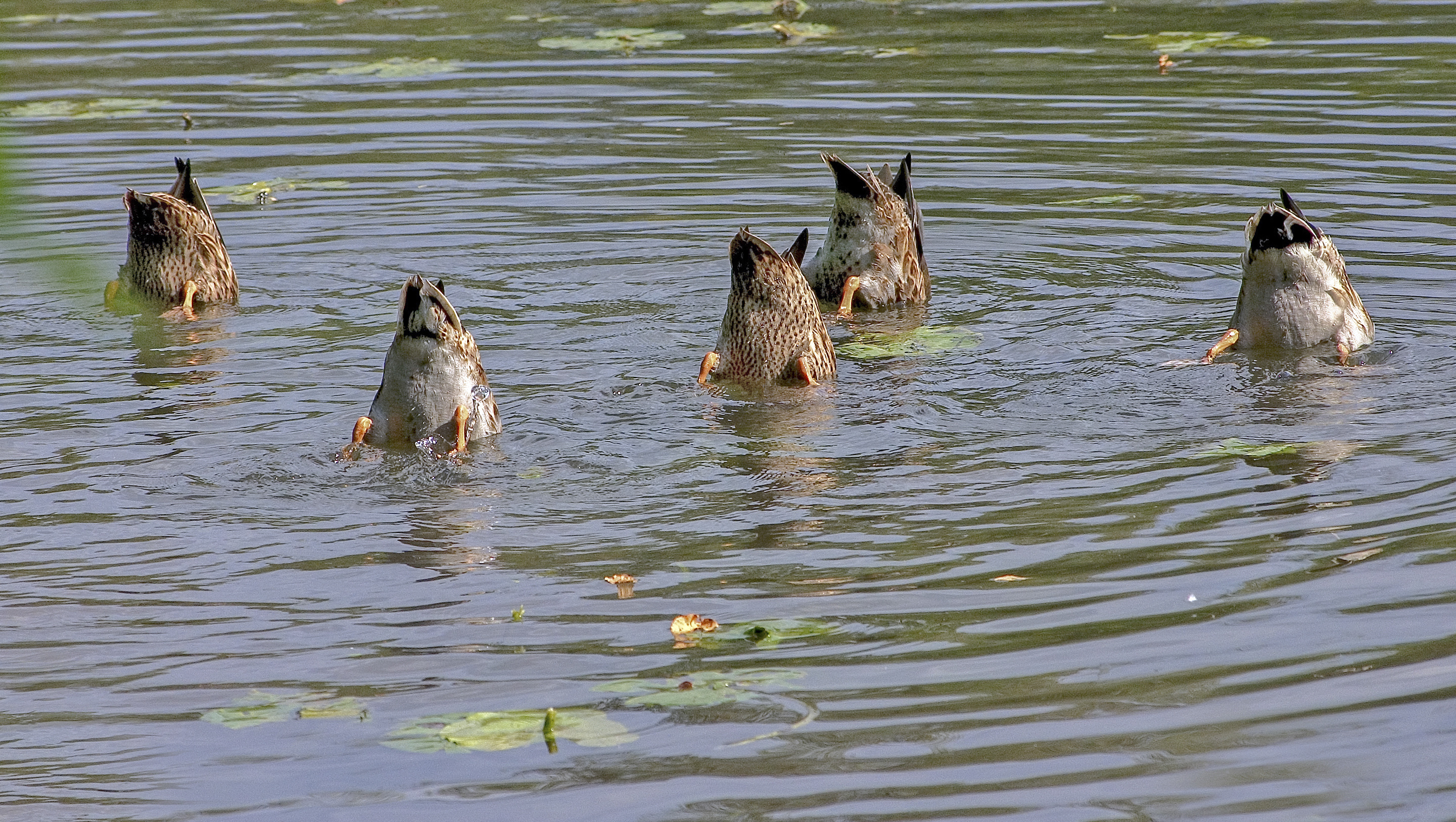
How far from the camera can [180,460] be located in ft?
22.2

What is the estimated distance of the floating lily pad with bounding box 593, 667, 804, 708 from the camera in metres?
4.43

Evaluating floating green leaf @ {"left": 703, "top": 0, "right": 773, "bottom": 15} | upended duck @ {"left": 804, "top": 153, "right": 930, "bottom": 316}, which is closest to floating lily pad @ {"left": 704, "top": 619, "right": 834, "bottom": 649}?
upended duck @ {"left": 804, "top": 153, "right": 930, "bottom": 316}

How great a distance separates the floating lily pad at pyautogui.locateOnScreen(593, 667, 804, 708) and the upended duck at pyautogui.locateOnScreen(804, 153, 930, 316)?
16.3 ft

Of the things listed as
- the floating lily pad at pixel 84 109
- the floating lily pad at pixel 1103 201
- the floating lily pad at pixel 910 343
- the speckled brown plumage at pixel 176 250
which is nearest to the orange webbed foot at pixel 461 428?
the floating lily pad at pixel 910 343

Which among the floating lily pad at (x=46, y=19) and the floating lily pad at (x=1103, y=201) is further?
the floating lily pad at (x=46, y=19)

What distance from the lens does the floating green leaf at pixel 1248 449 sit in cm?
642

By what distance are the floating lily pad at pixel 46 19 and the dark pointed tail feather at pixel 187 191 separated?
8382mm

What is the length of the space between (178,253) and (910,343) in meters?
3.88

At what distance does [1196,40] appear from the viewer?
14719 mm

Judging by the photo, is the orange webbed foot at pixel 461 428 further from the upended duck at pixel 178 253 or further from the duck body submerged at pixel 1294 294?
the duck body submerged at pixel 1294 294

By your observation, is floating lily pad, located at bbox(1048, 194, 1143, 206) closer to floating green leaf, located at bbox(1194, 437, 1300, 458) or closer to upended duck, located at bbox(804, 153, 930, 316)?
upended duck, located at bbox(804, 153, 930, 316)

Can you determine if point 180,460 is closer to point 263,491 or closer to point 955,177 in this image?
point 263,491

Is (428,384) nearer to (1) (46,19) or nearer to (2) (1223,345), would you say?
(2) (1223,345)

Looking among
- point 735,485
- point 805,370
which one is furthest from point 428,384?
point 805,370
